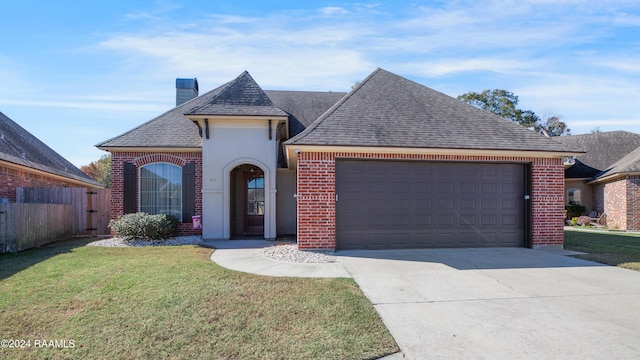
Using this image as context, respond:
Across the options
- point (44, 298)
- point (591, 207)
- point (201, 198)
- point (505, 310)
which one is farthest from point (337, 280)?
point (591, 207)

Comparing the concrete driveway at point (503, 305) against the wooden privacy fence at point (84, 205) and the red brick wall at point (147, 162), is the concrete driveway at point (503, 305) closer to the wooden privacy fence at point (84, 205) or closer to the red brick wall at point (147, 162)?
the red brick wall at point (147, 162)

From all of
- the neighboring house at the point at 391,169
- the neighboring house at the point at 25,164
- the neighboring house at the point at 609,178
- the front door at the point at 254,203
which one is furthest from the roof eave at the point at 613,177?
the neighboring house at the point at 25,164

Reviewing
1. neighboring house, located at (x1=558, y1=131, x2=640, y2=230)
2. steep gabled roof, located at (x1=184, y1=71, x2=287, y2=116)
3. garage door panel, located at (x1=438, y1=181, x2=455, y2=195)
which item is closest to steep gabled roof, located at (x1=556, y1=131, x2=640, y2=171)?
neighboring house, located at (x1=558, y1=131, x2=640, y2=230)

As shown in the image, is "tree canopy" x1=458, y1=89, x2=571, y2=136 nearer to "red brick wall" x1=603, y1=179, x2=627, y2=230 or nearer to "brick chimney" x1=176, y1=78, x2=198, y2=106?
"red brick wall" x1=603, y1=179, x2=627, y2=230

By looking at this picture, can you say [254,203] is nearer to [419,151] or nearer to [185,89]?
[185,89]

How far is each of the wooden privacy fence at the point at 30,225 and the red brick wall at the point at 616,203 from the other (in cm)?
2361

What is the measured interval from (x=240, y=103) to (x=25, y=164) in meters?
7.96

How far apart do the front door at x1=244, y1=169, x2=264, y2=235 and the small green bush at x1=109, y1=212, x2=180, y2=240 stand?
11.8ft

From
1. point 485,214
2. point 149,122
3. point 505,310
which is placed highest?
point 149,122

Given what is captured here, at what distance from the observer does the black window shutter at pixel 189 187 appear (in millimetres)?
12062

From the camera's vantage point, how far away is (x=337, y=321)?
4336 mm

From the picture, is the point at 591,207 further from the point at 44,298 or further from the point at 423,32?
the point at 44,298

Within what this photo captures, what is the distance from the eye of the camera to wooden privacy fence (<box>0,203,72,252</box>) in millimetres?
9144

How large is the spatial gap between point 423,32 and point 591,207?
58.4 ft
